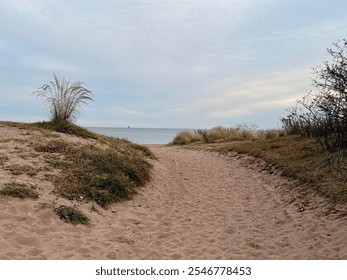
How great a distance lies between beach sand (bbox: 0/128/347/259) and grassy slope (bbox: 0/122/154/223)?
257mm

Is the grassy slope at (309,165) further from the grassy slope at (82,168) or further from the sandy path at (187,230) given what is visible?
the grassy slope at (82,168)

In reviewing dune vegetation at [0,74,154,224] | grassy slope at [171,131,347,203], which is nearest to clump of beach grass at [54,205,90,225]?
dune vegetation at [0,74,154,224]

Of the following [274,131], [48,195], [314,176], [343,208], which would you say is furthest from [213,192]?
[274,131]

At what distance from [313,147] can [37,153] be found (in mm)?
7773

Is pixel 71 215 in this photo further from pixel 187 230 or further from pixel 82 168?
pixel 82 168

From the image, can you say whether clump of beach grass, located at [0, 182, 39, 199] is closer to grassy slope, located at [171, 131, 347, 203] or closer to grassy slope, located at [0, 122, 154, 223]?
grassy slope, located at [0, 122, 154, 223]

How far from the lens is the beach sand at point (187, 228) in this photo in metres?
4.71

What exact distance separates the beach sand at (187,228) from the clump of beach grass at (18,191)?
0.14 m

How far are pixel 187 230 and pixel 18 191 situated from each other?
2832 millimetres

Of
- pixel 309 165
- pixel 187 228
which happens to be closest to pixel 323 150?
pixel 309 165

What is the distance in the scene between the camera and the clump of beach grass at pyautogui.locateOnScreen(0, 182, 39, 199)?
226 inches

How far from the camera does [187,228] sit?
19.5 ft

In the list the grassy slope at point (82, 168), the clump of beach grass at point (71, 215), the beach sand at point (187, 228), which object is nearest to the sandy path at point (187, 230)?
the beach sand at point (187, 228)

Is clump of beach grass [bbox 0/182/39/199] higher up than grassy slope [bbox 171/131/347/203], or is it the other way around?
grassy slope [bbox 171/131/347/203]
